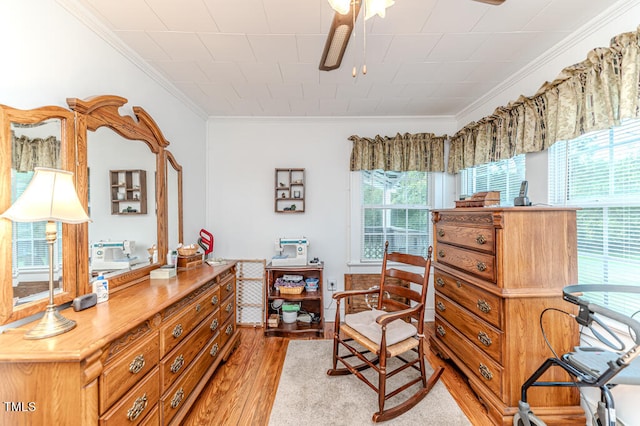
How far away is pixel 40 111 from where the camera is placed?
4.24 feet

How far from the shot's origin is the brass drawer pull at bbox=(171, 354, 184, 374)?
1.60 metres

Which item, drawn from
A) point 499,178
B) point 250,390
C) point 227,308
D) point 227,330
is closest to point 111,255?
point 227,308

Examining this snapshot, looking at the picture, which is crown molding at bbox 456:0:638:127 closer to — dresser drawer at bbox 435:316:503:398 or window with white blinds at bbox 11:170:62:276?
dresser drawer at bbox 435:316:503:398

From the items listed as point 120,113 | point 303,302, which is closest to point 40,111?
point 120,113

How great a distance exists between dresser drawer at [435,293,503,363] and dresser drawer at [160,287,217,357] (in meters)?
2.03

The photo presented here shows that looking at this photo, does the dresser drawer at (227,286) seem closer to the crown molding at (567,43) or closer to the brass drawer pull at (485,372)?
the brass drawer pull at (485,372)

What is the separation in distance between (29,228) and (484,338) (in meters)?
2.74

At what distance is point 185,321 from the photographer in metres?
A: 1.75

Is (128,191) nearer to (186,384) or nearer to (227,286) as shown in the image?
(227,286)

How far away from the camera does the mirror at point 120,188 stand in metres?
1.57

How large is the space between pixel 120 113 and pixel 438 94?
9.42ft

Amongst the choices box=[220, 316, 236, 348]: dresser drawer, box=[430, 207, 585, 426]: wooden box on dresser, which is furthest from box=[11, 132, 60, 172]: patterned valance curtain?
box=[430, 207, 585, 426]: wooden box on dresser

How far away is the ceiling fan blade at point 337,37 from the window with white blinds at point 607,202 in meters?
1.76

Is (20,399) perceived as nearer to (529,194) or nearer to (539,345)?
(539,345)
